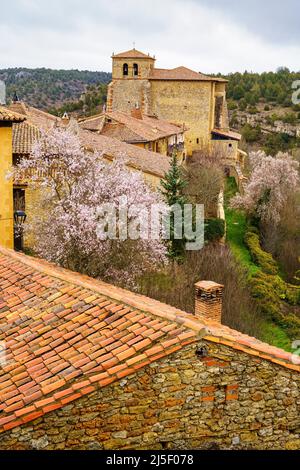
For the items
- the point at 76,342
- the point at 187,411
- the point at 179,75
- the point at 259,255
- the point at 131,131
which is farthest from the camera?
the point at 179,75

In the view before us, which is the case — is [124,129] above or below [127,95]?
below

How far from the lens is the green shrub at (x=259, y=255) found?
30.8 meters

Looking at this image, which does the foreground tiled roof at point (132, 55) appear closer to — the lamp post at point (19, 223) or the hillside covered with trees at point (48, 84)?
the hillside covered with trees at point (48, 84)

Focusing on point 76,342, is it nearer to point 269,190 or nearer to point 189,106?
point 269,190

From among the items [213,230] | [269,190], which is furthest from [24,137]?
[269,190]

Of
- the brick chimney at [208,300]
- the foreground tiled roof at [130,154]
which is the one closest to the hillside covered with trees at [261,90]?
the foreground tiled roof at [130,154]

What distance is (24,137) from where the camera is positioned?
923 inches

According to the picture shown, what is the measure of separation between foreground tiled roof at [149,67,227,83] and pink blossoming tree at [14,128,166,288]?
38324 mm

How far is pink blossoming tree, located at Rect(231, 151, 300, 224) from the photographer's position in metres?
38.8

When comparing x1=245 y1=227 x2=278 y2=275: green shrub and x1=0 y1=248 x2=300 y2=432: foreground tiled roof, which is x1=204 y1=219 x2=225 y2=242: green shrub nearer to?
x1=245 y1=227 x2=278 y2=275: green shrub

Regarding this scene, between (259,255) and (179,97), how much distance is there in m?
28.2

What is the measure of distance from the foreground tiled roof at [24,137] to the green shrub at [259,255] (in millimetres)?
13738

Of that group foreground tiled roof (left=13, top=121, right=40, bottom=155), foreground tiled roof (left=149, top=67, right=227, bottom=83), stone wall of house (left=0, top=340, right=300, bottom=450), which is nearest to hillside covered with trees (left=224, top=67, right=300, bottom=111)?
foreground tiled roof (left=149, top=67, right=227, bottom=83)

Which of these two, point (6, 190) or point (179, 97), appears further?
point (179, 97)
